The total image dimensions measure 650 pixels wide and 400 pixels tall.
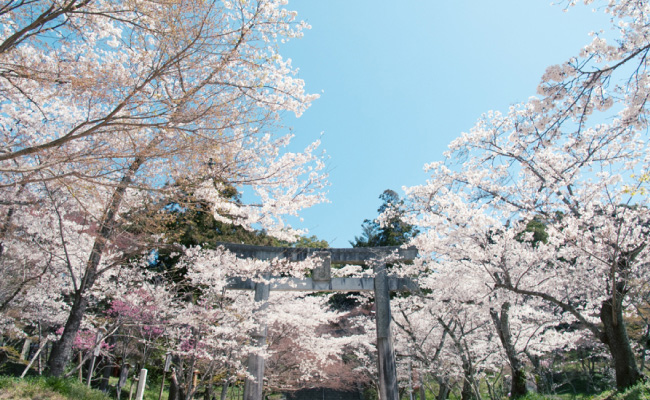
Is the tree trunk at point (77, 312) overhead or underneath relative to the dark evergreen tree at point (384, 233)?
underneath

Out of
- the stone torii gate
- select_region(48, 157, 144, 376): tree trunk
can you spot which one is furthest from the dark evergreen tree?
select_region(48, 157, 144, 376): tree trunk

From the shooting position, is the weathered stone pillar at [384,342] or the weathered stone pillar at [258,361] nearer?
the weathered stone pillar at [384,342]

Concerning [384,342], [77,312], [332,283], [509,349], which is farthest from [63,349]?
[509,349]

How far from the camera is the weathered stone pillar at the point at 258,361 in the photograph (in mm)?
8102

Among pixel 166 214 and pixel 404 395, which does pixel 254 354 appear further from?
pixel 404 395

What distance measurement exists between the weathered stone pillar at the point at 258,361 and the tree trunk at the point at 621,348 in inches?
266

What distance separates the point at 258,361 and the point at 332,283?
99.8 inches

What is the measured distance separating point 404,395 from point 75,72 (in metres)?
18.7

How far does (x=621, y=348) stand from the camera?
18.0 ft

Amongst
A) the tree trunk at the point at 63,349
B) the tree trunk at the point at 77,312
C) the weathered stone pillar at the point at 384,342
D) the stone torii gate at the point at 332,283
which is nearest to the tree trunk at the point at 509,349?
the stone torii gate at the point at 332,283

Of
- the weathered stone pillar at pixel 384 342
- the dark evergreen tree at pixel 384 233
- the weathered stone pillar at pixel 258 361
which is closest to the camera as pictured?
the weathered stone pillar at pixel 384 342

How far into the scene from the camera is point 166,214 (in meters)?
6.14

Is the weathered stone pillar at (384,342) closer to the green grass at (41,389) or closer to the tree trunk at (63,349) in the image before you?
the green grass at (41,389)

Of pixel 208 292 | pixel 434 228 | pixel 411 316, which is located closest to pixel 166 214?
pixel 208 292
